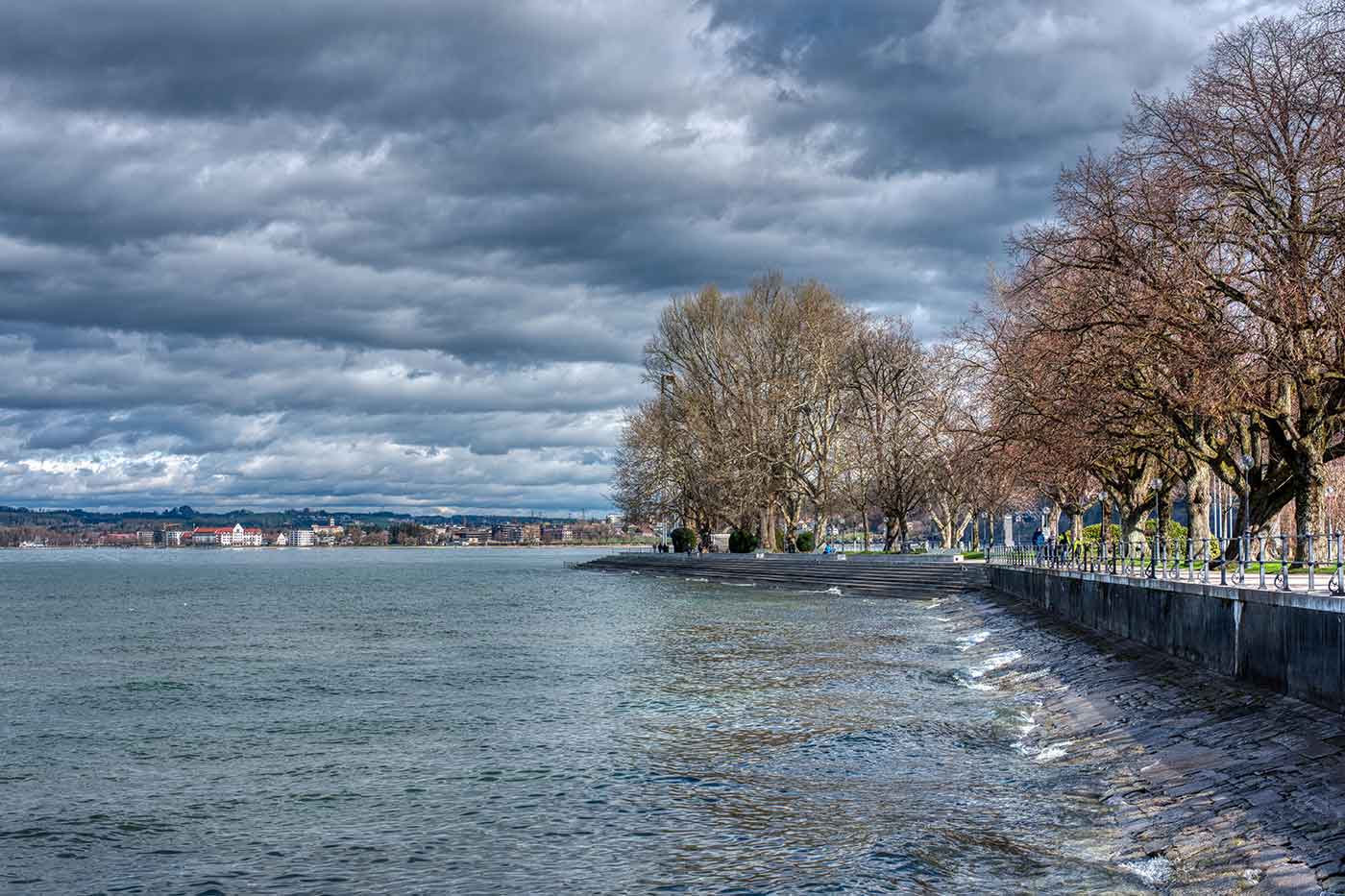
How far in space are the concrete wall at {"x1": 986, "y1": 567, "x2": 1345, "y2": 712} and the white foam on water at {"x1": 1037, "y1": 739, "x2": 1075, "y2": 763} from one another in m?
2.72

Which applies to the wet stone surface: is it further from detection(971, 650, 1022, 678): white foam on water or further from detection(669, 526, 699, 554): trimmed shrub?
detection(669, 526, 699, 554): trimmed shrub

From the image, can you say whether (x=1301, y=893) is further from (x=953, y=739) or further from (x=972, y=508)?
(x=972, y=508)

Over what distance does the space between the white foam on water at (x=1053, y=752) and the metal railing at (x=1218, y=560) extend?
413 centimetres

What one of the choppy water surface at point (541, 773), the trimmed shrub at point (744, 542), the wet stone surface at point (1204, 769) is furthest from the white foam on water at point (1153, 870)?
the trimmed shrub at point (744, 542)

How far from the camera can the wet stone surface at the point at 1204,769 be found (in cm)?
1150

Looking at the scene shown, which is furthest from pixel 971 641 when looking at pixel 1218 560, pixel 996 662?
pixel 1218 560

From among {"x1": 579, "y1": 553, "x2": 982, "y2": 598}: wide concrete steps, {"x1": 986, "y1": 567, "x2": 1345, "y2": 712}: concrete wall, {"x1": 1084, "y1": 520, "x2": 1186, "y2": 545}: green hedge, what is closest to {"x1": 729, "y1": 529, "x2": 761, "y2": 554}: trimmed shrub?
{"x1": 579, "y1": 553, "x2": 982, "y2": 598}: wide concrete steps

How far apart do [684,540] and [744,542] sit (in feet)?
66.7

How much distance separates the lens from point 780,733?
2175 centimetres

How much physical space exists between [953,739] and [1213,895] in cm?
957

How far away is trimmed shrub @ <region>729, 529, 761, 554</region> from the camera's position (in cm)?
9788

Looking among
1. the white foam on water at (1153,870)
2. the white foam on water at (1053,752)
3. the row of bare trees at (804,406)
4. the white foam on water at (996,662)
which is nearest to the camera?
the white foam on water at (1153,870)

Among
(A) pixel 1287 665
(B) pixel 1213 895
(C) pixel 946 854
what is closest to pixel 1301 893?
(B) pixel 1213 895

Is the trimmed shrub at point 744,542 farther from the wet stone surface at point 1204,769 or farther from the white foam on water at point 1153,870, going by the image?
the white foam on water at point 1153,870
